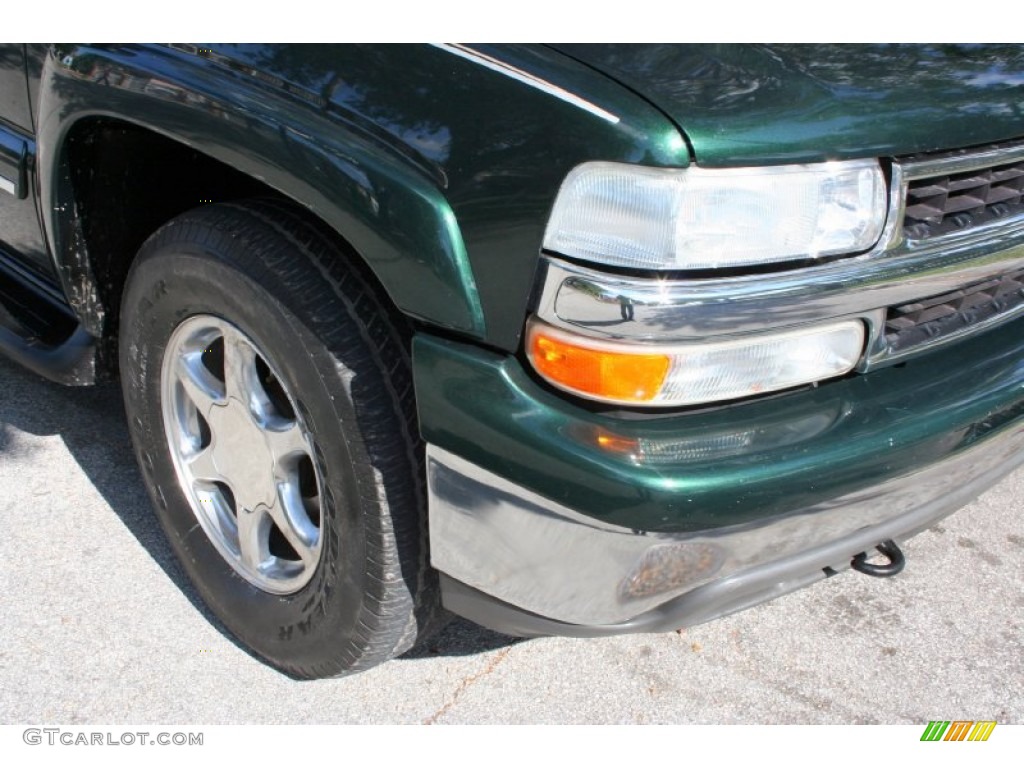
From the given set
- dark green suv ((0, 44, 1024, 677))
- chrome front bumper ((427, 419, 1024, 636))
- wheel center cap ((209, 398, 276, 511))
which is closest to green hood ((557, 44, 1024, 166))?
dark green suv ((0, 44, 1024, 677))

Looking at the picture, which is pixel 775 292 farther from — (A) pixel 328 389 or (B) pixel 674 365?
(A) pixel 328 389

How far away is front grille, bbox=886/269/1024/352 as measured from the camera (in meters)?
1.93

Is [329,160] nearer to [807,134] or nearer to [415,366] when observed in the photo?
[415,366]

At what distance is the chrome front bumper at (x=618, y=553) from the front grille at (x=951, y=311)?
214 millimetres

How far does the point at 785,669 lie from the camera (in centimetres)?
254

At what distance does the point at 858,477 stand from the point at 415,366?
2.47ft

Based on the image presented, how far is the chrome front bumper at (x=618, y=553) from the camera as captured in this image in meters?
1.78

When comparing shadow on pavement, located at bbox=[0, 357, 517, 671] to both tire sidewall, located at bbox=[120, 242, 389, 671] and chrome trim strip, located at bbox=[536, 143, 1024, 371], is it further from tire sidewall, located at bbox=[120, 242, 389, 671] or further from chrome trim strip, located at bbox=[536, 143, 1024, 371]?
chrome trim strip, located at bbox=[536, 143, 1024, 371]

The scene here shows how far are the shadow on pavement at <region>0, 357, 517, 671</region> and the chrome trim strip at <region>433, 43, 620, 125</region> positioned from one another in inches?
54.9

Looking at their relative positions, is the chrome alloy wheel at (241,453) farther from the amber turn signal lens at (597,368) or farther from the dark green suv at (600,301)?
the amber turn signal lens at (597,368)

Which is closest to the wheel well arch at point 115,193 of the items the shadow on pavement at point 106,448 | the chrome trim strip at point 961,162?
the shadow on pavement at point 106,448
